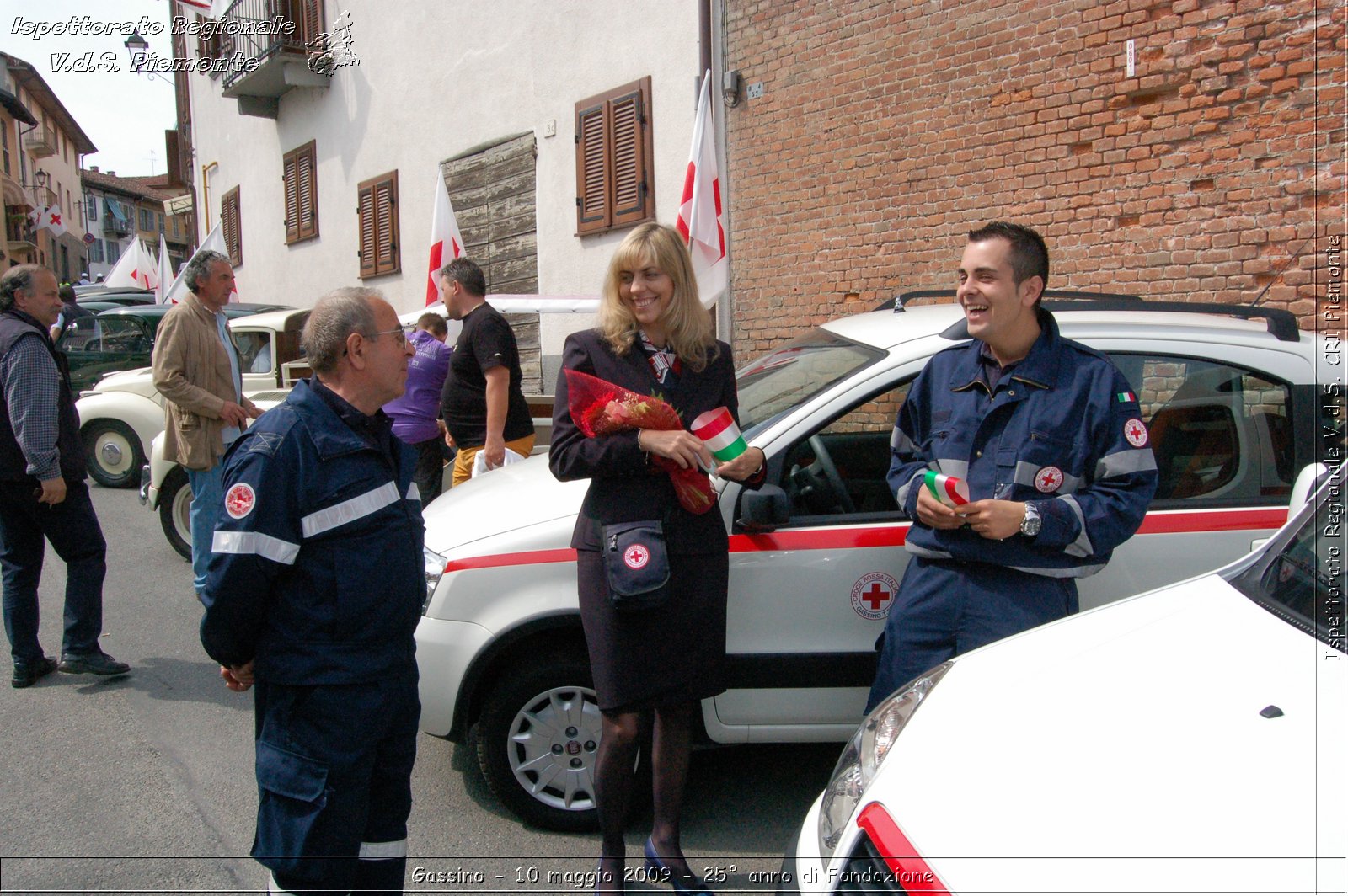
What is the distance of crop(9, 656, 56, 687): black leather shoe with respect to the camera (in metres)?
4.77

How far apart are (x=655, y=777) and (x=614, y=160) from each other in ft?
28.6

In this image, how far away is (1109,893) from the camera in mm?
1449

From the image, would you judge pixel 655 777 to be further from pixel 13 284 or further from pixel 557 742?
pixel 13 284

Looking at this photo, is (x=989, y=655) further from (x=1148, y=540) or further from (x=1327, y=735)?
(x=1148, y=540)

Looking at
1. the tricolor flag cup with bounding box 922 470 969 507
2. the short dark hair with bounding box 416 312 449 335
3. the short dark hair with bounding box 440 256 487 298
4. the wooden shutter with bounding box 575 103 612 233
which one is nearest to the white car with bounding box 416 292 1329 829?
the tricolor flag cup with bounding box 922 470 969 507

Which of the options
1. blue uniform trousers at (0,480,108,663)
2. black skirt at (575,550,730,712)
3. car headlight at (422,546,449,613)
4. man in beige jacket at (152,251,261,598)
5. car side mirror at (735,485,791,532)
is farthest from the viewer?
man in beige jacket at (152,251,261,598)

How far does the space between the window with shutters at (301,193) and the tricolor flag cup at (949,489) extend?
1688 cm

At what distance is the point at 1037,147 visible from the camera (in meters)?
7.31

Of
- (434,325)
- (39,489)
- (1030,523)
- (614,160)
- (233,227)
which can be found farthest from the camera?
(233,227)

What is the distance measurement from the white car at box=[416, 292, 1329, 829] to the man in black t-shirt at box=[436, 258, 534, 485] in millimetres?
1624

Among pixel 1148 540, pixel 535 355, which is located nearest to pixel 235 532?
pixel 1148 540

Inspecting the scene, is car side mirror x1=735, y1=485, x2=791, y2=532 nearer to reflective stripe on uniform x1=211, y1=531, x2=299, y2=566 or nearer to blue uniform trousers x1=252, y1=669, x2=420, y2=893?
blue uniform trousers x1=252, y1=669, x2=420, y2=893

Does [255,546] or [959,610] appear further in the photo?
[959,610]

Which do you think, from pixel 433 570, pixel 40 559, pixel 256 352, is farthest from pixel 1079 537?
pixel 256 352
